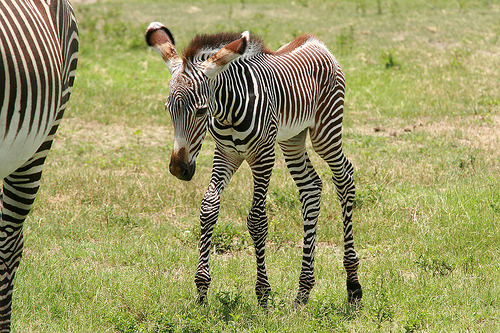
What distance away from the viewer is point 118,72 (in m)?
14.2

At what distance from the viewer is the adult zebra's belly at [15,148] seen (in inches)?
121

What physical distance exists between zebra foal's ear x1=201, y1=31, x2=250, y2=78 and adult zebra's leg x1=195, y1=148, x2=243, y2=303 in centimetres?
89

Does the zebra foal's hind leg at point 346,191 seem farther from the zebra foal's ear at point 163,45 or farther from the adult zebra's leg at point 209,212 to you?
the zebra foal's ear at point 163,45

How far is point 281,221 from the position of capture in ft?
22.7

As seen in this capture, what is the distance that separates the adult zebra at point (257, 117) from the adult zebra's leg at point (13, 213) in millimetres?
959

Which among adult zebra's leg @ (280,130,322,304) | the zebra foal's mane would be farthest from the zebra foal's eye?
adult zebra's leg @ (280,130,322,304)

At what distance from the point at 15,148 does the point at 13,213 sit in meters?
0.94

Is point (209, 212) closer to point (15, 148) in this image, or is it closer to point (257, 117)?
point (257, 117)

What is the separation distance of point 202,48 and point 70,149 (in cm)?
580

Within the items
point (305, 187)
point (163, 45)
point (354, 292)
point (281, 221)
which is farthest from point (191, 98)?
point (281, 221)

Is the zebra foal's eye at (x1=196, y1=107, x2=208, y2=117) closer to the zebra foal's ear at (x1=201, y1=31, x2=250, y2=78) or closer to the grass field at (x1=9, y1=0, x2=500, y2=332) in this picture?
the zebra foal's ear at (x1=201, y1=31, x2=250, y2=78)

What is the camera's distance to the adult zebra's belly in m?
3.07

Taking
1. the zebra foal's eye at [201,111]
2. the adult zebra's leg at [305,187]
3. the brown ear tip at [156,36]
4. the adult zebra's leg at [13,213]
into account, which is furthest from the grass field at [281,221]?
the brown ear tip at [156,36]

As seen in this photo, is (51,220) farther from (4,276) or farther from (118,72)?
(118,72)
